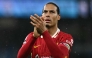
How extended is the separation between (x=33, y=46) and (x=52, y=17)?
353mm

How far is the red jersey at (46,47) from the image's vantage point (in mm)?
2799

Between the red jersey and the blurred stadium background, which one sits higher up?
the red jersey

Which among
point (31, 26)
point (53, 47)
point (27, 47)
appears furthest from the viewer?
point (31, 26)

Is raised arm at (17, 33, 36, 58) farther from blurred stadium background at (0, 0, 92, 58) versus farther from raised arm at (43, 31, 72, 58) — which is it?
blurred stadium background at (0, 0, 92, 58)

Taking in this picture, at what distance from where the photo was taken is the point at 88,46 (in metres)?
6.30

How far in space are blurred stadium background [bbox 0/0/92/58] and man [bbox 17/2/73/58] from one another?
10.6ft

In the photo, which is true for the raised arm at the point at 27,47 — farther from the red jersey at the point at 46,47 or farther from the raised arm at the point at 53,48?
the raised arm at the point at 53,48

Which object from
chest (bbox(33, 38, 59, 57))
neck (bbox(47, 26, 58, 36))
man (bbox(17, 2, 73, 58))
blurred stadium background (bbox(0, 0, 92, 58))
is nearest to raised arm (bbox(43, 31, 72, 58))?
man (bbox(17, 2, 73, 58))

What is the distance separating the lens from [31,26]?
6.52 m

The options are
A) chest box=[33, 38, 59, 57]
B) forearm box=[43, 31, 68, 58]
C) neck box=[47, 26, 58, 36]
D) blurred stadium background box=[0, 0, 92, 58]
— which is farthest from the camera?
blurred stadium background box=[0, 0, 92, 58]

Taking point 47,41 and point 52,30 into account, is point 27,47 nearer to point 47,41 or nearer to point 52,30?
point 47,41

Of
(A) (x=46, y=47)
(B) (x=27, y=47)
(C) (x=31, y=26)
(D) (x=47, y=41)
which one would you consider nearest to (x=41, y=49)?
(A) (x=46, y=47)

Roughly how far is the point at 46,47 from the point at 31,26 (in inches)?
137

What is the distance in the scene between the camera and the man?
2.79 meters
